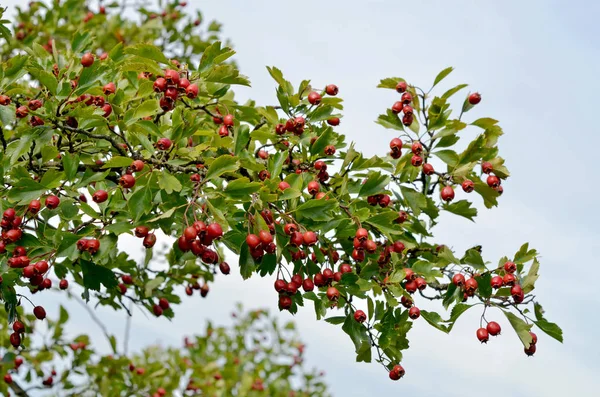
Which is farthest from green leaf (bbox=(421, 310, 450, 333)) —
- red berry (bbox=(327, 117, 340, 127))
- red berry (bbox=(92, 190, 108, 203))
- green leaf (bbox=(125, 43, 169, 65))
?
green leaf (bbox=(125, 43, 169, 65))

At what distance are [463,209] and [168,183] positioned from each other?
190 cm

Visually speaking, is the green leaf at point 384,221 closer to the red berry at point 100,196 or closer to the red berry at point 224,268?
the red berry at point 224,268

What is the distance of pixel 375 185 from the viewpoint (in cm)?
356

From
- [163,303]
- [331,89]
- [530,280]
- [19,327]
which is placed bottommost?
[19,327]

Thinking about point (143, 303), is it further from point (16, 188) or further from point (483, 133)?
point (483, 133)

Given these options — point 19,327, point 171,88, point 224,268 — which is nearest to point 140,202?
point 171,88

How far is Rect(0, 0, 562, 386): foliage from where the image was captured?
3211 mm

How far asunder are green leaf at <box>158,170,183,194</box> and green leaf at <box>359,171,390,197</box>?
3.40 feet

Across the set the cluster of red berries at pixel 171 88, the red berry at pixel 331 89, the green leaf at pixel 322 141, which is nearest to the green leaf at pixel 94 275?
the cluster of red berries at pixel 171 88

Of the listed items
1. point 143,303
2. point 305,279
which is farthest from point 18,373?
point 305,279

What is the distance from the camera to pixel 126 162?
312cm

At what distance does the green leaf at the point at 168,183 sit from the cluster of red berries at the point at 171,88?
50 centimetres

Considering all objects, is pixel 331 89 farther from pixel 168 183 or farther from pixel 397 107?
pixel 168 183

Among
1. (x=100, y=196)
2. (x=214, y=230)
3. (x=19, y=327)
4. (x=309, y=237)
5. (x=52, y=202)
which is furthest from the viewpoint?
(x=19, y=327)
